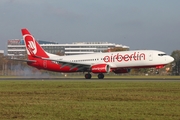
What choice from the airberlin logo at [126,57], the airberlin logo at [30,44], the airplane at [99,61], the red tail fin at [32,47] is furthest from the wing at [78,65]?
the airberlin logo at [30,44]

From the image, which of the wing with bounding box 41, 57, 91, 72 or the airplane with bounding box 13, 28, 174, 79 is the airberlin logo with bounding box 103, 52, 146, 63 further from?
the wing with bounding box 41, 57, 91, 72

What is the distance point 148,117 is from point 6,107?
6813 mm

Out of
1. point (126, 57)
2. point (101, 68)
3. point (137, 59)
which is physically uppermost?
point (126, 57)

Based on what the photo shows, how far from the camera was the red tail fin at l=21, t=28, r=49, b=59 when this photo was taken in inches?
2581

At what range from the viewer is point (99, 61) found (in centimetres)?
5916

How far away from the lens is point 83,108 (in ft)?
61.6

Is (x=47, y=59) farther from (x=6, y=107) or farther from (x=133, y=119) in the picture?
(x=133, y=119)

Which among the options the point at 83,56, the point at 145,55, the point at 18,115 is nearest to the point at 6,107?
the point at 18,115

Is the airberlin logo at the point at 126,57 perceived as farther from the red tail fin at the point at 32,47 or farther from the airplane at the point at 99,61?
the red tail fin at the point at 32,47

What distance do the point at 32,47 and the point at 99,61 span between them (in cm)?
1238

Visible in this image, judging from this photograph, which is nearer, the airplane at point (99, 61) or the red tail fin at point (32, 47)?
the airplane at point (99, 61)

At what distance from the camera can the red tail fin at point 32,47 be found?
65562 millimetres

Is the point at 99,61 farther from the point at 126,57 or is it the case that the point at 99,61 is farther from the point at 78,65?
the point at 126,57

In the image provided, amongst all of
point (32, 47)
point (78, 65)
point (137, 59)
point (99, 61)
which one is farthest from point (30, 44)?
point (137, 59)
